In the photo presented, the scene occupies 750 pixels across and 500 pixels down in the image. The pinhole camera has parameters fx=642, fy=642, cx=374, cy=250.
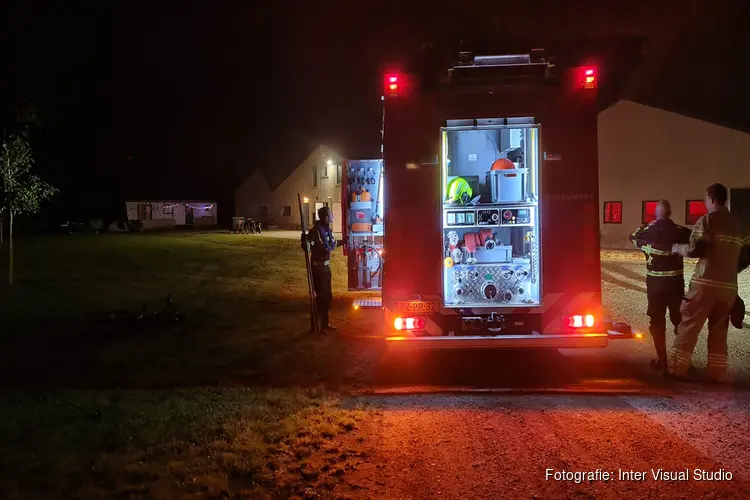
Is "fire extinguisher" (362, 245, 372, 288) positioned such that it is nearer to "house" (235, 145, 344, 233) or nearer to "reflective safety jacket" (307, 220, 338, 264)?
"reflective safety jacket" (307, 220, 338, 264)

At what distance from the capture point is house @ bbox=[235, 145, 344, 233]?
4550 centimetres

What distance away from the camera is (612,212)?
88.3 ft

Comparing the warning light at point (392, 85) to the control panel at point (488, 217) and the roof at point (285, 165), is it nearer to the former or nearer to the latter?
the control panel at point (488, 217)

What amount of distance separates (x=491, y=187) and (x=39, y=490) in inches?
220

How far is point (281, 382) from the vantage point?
22.7ft

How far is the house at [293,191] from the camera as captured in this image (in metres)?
45.5

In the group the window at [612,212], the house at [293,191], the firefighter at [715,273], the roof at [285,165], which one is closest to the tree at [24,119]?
the firefighter at [715,273]

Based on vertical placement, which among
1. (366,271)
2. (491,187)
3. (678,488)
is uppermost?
(491,187)

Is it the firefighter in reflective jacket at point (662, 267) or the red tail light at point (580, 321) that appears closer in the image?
the red tail light at point (580, 321)

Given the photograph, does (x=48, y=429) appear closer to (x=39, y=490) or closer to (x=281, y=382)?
(x=39, y=490)

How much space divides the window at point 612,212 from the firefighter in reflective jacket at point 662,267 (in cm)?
2062

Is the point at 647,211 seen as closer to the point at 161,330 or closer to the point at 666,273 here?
the point at 666,273

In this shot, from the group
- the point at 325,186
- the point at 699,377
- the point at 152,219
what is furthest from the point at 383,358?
the point at 152,219

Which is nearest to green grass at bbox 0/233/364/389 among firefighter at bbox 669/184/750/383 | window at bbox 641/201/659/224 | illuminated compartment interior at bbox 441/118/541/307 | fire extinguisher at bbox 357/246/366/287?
fire extinguisher at bbox 357/246/366/287
